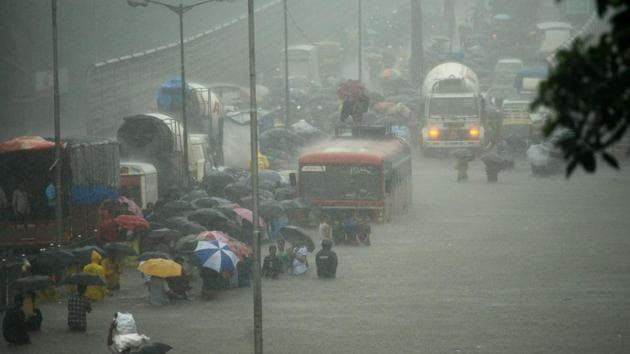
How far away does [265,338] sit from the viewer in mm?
21109

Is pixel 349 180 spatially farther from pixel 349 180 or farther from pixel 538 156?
pixel 538 156

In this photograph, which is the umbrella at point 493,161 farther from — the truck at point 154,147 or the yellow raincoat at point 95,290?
the yellow raincoat at point 95,290

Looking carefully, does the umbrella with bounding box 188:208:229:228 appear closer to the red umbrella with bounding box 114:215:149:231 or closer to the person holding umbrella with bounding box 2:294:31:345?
the red umbrella with bounding box 114:215:149:231

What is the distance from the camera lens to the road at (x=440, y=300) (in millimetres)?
20531

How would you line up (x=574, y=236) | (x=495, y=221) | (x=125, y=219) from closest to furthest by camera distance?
(x=125, y=219) < (x=574, y=236) < (x=495, y=221)

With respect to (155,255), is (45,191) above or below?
above

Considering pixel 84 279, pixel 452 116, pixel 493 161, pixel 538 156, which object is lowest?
pixel 84 279

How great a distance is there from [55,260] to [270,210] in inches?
361

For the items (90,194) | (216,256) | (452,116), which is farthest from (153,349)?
(452,116)

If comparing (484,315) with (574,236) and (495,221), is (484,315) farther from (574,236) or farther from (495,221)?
(495,221)

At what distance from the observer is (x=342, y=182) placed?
35531mm

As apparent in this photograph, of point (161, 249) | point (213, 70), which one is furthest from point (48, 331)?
point (213, 70)

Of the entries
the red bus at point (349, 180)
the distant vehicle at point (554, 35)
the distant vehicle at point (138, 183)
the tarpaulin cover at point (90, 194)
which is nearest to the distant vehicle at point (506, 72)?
the distant vehicle at point (554, 35)

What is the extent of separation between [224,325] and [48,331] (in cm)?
297
